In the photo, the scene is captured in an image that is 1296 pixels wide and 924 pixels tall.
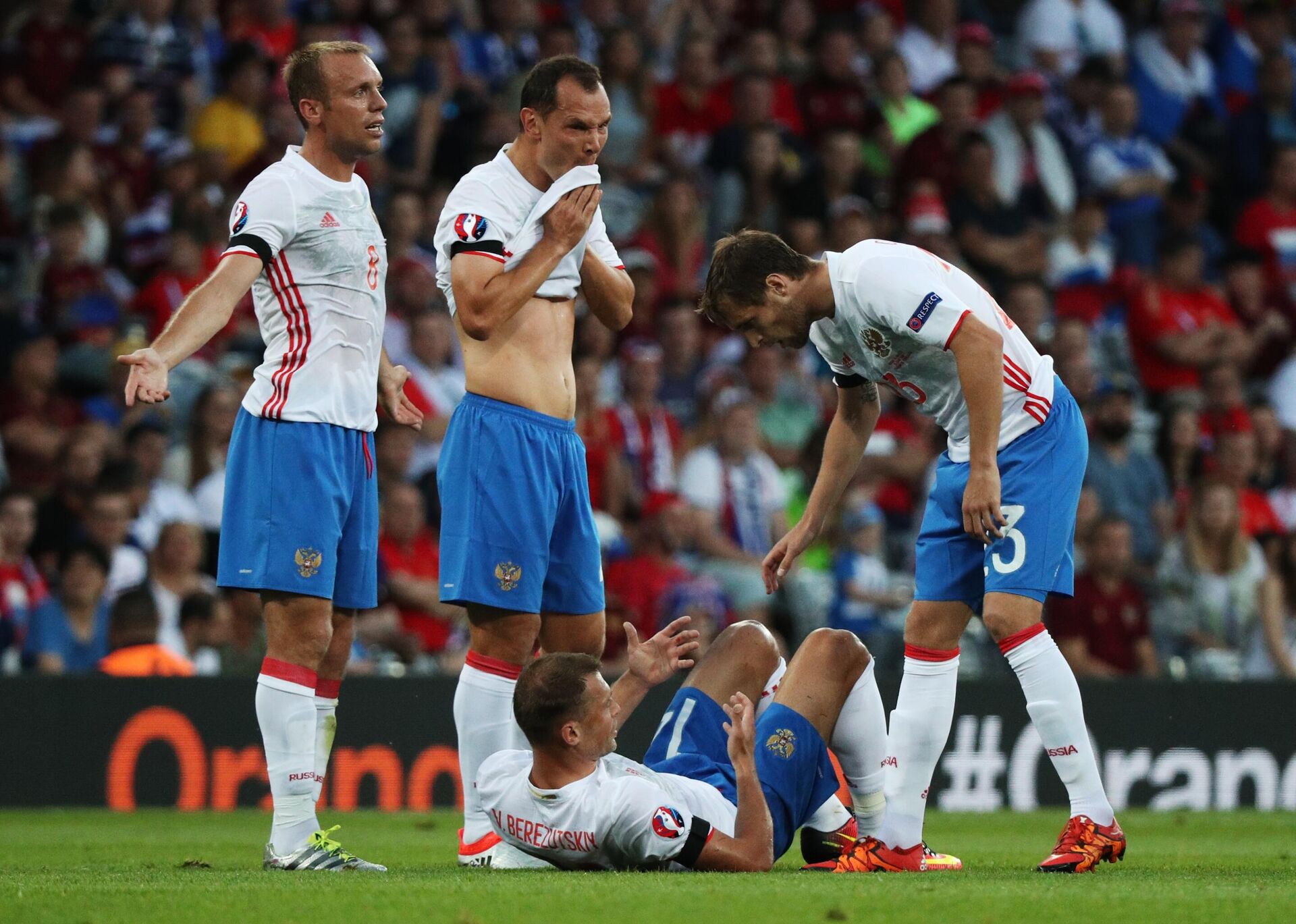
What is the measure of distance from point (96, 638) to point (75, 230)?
3.27 metres

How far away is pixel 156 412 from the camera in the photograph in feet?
40.1

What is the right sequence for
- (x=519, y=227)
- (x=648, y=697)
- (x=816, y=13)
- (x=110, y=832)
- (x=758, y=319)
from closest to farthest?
(x=758, y=319) → (x=519, y=227) → (x=110, y=832) → (x=648, y=697) → (x=816, y=13)

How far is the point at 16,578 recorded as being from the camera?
10.9m

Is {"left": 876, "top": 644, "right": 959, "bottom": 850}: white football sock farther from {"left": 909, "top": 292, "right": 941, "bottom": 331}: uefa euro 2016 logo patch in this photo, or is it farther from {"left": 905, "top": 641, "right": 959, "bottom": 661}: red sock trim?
{"left": 909, "top": 292, "right": 941, "bottom": 331}: uefa euro 2016 logo patch

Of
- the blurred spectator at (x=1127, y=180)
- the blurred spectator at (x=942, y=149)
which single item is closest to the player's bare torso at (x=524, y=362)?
the blurred spectator at (x=942, y=149)

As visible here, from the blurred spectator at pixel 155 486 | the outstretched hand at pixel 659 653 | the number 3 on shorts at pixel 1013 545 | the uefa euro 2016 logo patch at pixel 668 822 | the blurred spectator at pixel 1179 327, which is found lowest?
the uefa euro 2016 logo patch at pixel 668 822

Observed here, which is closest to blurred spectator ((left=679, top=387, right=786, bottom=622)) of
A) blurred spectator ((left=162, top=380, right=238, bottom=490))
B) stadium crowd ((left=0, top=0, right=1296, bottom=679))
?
stadium crowd ((left=0, top=0, right=1296, bottom=679))

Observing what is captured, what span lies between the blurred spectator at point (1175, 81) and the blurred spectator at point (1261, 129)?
0.24m

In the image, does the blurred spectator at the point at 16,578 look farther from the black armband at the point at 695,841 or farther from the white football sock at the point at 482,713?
the black armband at the point at 695,841

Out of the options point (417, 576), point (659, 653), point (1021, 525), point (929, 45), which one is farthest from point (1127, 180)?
point (659, 653)

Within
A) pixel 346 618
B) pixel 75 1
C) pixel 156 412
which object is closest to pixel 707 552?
pixel 156 412

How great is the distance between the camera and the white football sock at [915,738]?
621 centimetres

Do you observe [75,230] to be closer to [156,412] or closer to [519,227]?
[156,412]

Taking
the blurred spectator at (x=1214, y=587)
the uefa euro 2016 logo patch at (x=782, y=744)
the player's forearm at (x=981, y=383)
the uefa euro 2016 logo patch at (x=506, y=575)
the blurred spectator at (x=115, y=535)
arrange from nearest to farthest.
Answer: the player's forearm at (x=981, y=383)
the uefa euro 2016 logo patch at (x=782, y=744)
the uefa euro 2016 logo patch at (x=506, y=575)
the blurred spectator at (x=115, y=535)
the blurred spectator at (x=1214, y=587)
